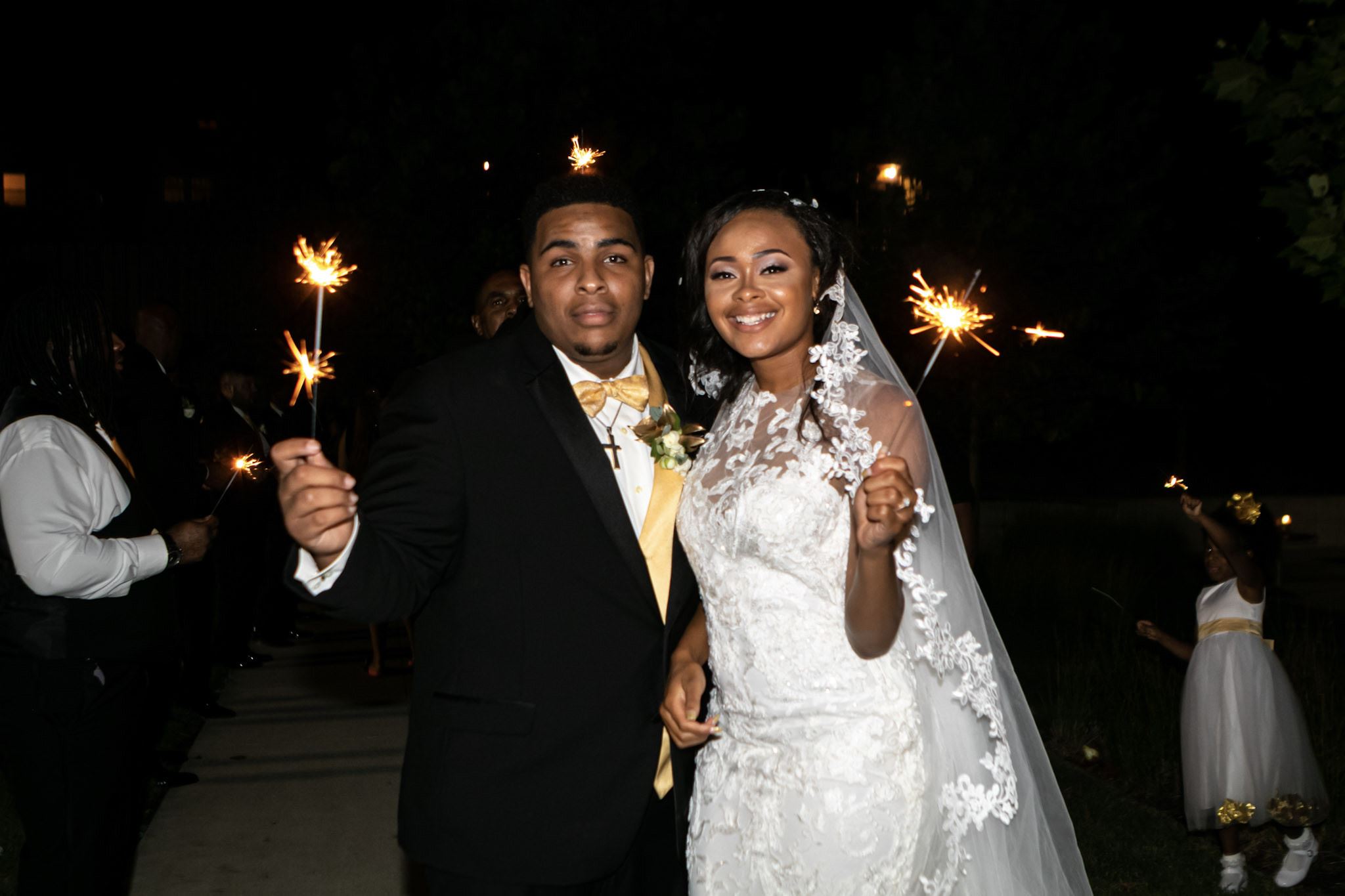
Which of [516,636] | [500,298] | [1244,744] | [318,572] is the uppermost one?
[500,298]

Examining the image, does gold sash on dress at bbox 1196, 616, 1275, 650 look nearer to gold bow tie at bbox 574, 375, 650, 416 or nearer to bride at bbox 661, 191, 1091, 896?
bride at bbox 661, 191, 1091, 896

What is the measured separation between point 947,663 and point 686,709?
0.70 metres

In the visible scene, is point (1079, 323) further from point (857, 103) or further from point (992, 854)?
Answer: point (992, 854)

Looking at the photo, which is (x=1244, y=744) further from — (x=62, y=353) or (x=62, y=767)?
(x=62, y=353)

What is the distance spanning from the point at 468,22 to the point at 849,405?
472 inches

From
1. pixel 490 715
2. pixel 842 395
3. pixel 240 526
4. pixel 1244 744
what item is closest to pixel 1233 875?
pixel 1244 744

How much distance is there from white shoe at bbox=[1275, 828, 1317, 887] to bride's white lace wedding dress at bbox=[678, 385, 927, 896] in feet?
10.6

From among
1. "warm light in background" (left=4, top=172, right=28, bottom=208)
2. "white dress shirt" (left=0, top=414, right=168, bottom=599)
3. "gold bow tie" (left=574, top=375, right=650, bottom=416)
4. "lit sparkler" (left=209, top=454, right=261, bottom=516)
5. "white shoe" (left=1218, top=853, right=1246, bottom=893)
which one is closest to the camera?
"gold bow tie" (left=574, top=375, right=650, bottom=416)

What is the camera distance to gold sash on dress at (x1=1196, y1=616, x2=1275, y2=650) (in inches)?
222

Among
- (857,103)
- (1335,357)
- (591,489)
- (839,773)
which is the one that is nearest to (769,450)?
(591,489)

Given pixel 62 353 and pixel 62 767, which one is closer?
pixel 62 767

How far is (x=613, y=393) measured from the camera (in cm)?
339

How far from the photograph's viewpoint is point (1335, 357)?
24062 millimetres

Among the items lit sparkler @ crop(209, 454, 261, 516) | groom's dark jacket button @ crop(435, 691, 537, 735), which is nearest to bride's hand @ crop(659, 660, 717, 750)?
groom's dark jacket button @ crop(435, 691, 537, 735)
